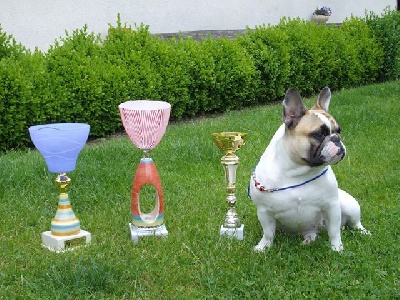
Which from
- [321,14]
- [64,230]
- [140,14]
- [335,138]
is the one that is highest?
[140,14]

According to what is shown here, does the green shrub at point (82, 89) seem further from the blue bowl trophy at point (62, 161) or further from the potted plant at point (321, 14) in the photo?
the potted plant at point (321, 14)

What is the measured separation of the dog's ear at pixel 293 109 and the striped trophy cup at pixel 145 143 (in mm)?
943

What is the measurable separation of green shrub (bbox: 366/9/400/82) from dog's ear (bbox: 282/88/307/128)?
34.8 feet

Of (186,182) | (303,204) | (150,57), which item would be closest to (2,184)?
(186,182)

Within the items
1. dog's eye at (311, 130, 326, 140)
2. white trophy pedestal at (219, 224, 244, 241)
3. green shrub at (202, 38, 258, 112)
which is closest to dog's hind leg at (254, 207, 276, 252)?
white trophy pedestal at (219, 224, 244, 241)

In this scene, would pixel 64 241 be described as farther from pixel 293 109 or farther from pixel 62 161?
pixel 293 109

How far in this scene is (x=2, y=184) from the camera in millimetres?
6230

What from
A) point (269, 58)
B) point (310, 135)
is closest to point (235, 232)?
point (310, 135)

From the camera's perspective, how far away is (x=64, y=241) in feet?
15.2

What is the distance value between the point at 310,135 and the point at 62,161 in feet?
5.63

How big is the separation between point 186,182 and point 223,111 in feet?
15.8

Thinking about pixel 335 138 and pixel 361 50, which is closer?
pixel 335 138

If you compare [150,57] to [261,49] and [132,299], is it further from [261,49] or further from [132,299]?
[132,299]

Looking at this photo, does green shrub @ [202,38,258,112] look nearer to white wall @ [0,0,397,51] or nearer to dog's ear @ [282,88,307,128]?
white wall @ [0,0,397,51]
